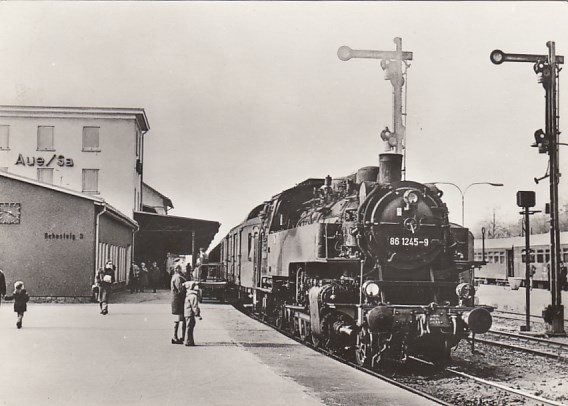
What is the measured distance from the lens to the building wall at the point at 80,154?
21789 mm

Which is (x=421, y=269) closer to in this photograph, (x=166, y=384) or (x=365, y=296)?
(x=365, y=296)

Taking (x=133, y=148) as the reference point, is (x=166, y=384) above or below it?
below

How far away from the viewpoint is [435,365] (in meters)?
10.9

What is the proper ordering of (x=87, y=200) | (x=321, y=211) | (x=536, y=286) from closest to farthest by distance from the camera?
1. (x=321, y=211)
2. (x=87, y=200)
3. (x=536, y=286)

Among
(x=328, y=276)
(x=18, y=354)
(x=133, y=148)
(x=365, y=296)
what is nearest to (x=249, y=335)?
(x=328, y=276)

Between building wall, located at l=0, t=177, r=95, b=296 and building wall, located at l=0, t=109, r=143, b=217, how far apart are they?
1.50 metres

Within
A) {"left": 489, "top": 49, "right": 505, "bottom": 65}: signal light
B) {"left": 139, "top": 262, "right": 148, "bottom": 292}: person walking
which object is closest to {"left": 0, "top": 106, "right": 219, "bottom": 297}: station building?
{"left": 139, "top": 262, "right": 148, "bottom": 292}: person walking

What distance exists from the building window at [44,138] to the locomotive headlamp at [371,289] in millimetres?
15921

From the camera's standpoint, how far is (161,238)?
36.2 m

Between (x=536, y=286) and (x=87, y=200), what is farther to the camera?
(x=536, y=286)

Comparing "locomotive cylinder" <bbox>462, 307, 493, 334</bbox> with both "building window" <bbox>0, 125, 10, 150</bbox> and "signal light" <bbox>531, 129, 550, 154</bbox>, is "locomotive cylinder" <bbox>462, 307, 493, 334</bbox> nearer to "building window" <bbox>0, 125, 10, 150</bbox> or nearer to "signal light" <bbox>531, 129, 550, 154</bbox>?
"signal light" <bbox>531, 129, 550, 154</bbox>

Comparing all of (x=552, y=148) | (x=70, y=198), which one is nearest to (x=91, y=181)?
(x=70, y=198)

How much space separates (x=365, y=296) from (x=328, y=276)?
1343mm

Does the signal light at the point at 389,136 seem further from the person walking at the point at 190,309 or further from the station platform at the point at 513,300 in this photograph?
the station platform at the point at 513,300
